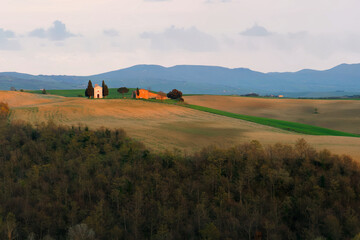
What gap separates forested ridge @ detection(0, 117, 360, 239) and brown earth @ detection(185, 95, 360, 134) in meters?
51.2

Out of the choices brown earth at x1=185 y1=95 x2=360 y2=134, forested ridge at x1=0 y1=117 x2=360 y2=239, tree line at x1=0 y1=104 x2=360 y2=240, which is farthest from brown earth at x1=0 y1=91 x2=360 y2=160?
brown earth at x1=185 y1=95 x2=360 y2=134

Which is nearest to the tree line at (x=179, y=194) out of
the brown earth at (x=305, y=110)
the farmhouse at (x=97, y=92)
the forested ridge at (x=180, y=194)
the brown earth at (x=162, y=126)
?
the forested ridge at (x=180, y=194)

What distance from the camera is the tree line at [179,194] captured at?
31.1m

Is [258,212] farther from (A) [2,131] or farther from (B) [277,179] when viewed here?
(A) [2,131]

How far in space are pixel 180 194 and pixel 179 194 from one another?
158mm

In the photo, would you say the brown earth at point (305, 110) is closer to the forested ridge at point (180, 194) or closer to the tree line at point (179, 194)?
the forested ridge at point (180, 194)

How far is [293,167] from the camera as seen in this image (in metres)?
38.6

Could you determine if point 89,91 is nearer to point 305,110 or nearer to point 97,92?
point 97,92

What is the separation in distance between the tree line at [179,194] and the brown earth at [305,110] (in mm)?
51308

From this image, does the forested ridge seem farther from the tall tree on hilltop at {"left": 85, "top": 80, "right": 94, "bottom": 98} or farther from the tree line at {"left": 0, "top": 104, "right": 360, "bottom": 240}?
the tall tree on hilltop at {"left": 85, "top": 80, "right": 94, "bottom": 98}

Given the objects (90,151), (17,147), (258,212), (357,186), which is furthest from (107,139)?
(357,186)

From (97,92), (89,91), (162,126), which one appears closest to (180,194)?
(162,126)

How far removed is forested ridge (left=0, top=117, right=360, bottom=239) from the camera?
31.1 m

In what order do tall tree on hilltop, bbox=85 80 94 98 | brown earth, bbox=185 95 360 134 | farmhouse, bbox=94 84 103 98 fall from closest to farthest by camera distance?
brown earth, bbox=185 95 360 134 → tall tree on hilltop, bbox=85 80 94 98 → farmhouse, bbox=94 84 103 98
